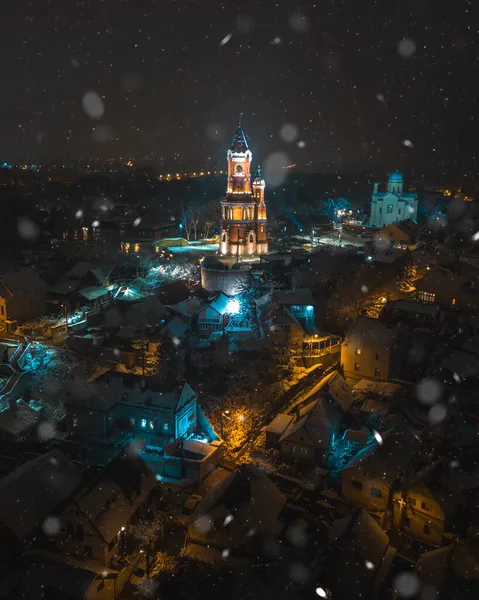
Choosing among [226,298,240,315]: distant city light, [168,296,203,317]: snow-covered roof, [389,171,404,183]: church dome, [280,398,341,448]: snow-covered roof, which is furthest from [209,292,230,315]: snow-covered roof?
[389,171,404,183]: church dome

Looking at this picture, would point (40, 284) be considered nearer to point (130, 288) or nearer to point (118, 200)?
point (130, 288)

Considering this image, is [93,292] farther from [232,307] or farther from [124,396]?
[124,396]

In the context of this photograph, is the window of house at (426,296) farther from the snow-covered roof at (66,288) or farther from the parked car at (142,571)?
the snow-covered roof at (66,288)

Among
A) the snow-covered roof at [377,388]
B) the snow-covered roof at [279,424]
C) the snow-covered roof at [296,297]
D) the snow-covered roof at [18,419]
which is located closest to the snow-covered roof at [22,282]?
the snow-covered roof at [18,419]

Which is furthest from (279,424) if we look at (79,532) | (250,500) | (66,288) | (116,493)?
(66,288)

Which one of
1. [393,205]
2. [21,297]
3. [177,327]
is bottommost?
[177,327]
